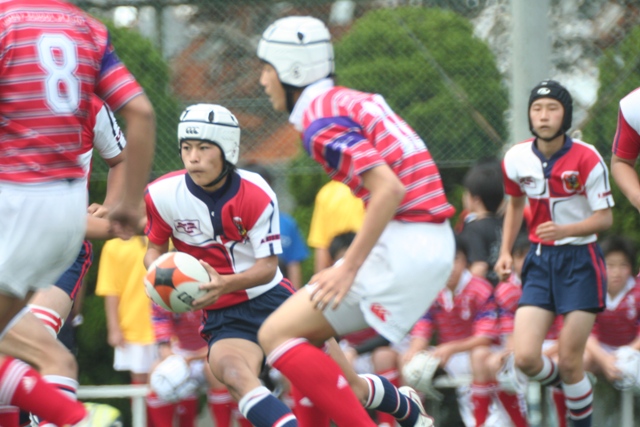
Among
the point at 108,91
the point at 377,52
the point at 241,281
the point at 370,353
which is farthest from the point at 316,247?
the point at 108,91

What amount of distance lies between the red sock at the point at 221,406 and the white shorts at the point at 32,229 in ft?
10.0

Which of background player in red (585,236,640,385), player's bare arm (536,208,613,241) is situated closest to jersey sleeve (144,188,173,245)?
player's bare arm (536,208,613,241)

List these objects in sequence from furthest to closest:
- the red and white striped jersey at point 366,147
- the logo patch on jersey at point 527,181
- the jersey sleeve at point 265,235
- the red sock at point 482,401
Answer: the red sock at point 482,401
the logo patch on jersey at point 527,181
the jersey sleeve at point 265,235
the red and white striped jersey at point 366,147

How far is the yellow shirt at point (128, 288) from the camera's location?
26.0 feet

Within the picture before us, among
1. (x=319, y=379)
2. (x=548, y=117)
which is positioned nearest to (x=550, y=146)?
(x=548, y=117)

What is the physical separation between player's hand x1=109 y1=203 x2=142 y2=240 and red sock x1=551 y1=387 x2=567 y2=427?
11.9 ft

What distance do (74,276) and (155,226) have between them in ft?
1.63

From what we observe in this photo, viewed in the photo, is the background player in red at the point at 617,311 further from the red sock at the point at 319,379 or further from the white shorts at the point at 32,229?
the white shorts at the point at 32,229

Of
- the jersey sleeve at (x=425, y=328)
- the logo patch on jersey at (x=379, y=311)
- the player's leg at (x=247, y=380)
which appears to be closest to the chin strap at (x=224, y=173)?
the player's leg at (x=247, y=380)

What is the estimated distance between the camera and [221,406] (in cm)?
737

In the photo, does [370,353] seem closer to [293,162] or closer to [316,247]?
[316,247]

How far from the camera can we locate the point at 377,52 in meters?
8.34

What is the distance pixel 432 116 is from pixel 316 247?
50.3 inches

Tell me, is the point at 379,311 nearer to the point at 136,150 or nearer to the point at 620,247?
the point at 136,150
